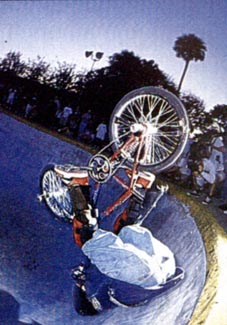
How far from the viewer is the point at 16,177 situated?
5484mm

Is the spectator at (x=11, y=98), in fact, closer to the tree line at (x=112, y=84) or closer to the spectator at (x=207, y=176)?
the tree line at (x=112, y=84)

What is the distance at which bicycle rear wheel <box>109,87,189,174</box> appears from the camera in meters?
3.76

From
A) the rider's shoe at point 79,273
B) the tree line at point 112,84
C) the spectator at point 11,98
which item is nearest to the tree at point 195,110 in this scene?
the tree line at point 112,84

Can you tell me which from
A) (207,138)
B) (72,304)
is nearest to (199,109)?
(207,138)

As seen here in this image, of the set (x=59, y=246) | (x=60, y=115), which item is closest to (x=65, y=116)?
(x=60, y=115)

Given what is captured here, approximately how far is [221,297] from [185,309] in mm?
329

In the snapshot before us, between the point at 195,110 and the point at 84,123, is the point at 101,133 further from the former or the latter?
the point at 195,110

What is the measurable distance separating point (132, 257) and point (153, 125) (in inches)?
55.0

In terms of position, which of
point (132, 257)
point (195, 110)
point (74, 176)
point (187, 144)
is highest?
point (195, 110)

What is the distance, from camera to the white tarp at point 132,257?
3481mm

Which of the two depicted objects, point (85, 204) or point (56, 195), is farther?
point (56, 195)

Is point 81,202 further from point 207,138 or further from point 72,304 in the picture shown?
point 207,138

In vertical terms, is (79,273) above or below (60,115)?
below

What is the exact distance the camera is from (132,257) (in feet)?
11.4
